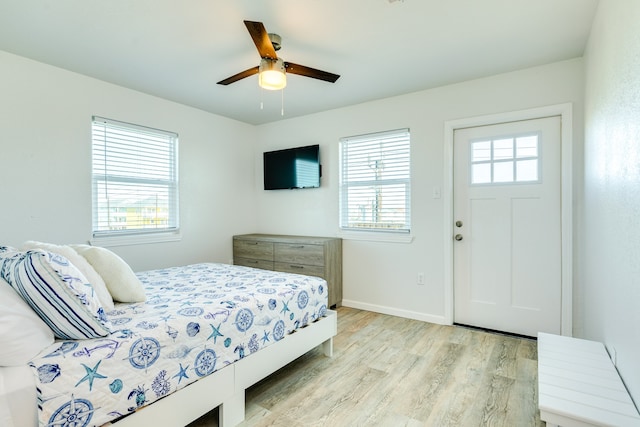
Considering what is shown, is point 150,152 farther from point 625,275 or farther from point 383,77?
point 625,275

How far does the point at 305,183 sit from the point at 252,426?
285 cm

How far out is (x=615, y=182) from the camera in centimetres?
157

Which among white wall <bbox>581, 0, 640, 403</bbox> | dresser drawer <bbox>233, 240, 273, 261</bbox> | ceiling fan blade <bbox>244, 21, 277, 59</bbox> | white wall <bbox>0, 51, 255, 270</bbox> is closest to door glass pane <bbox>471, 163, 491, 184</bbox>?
white wall <bbox>581, 0, 640, 403</bbox>

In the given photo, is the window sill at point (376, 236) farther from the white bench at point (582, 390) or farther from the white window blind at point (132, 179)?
the white window blind at point (132, 179)

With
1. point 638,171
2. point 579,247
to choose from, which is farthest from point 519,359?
point 638,171

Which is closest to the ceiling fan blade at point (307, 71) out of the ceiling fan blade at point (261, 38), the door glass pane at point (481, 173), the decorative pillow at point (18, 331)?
the ceiling fan blade at point (261, 38)

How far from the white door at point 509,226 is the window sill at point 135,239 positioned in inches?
122

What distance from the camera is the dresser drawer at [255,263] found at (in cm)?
398

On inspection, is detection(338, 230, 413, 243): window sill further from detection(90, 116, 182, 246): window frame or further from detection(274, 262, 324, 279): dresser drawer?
detection(90, 116, 182, 246): window frame

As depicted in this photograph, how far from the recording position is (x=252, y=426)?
1.74 m

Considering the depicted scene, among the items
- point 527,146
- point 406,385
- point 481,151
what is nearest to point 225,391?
point 406,385

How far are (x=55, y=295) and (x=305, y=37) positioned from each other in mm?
2123

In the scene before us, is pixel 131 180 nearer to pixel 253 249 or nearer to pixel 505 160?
pixel 253 249

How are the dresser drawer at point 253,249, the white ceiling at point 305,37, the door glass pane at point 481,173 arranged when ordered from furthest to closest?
the dresser drawer at point 253,249 < the door glass pane at point 481,173 < the white ceiling at point 305,37
